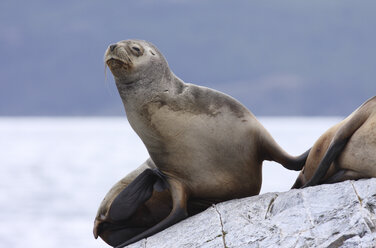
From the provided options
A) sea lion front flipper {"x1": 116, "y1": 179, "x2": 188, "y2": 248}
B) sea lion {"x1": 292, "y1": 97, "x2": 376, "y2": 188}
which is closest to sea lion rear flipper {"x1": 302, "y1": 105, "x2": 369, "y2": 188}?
sea lion {"x1": 292, "y1": 97, "x2": 376, "y2": 188}

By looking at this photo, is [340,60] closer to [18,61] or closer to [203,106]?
[18,61]

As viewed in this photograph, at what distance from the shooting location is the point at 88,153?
5750 cm

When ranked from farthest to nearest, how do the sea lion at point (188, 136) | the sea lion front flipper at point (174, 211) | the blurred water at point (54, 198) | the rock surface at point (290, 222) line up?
the blurred water at point (54, 198)
the sea lion at point (188, 136)
the sea lion front flipper at point (174, 211)
the rock surface at point (290, 222)

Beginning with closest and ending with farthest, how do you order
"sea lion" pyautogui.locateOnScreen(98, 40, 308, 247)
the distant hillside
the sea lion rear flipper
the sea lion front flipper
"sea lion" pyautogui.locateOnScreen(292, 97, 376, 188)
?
"sea lion" pyautogui.locateOnScreen(292, 97, 376, 188) < the sea lion rear flipper < the sea lion front flipper < "sea lion" pyautogui.locateOnScreen(98, 40, 308, 247) < the distant hillside

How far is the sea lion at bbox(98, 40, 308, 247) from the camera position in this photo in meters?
6.84

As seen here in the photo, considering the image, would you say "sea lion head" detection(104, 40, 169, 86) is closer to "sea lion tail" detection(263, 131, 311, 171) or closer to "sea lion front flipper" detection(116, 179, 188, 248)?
"sea lion front flipper" detection(116, 179, 188, 248)

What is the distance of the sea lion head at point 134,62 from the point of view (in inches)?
264

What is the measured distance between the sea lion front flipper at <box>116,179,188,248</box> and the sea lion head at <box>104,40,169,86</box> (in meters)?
0.93

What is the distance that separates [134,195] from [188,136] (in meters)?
0.71

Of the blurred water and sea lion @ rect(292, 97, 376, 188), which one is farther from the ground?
sea lion @ rect(292, 97, 376, 188)

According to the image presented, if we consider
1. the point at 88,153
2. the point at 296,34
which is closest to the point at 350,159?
the point at 88,153

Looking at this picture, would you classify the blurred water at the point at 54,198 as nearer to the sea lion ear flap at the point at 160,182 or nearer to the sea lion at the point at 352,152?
the sea lion ear flap at the point at 160,182

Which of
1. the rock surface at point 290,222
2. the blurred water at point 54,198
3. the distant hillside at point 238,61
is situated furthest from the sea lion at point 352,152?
the distant hillside at point 238,61

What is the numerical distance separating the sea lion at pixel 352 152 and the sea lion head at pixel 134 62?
164cm
